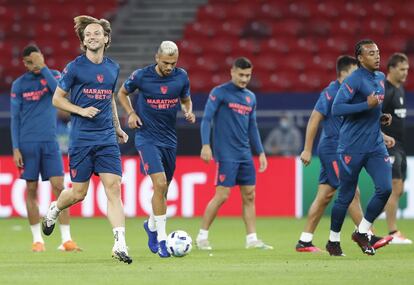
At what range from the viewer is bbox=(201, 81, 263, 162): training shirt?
551 inches

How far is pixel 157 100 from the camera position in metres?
12.4

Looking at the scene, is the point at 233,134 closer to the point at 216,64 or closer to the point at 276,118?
the point at 276,118

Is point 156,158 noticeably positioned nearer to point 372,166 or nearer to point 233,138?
point 233,138

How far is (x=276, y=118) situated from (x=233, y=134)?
7006mm

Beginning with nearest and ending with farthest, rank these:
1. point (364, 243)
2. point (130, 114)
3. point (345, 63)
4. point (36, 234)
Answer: point (364, 243) < point (130, 114) < point (345, 63) < point (36, 234)

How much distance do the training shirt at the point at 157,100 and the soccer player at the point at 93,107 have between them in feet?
3.57

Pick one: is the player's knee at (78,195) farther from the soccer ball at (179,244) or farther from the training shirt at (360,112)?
the training shirt at (360,112)

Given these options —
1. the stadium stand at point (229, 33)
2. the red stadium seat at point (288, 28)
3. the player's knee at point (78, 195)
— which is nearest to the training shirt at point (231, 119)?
the player's knee at point (78, 195)

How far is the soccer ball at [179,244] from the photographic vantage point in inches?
463

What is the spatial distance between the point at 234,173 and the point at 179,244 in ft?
7.91

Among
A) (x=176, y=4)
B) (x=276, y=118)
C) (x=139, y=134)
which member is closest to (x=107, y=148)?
(x=139, y=134)

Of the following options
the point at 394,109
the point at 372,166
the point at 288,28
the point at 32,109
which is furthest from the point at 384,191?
the point at 288,28

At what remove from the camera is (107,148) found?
11.2m

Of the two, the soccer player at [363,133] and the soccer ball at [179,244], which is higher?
the soccer player at [363,133]
